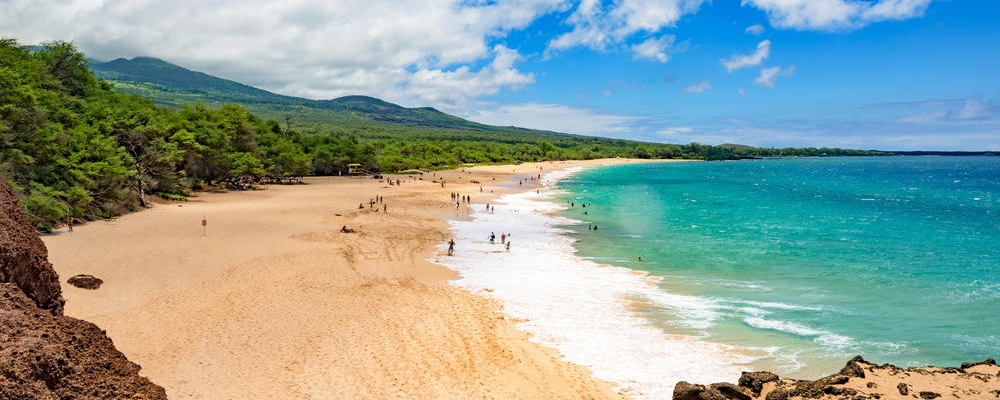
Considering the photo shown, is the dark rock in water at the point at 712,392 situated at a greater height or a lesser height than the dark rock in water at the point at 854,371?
lesser

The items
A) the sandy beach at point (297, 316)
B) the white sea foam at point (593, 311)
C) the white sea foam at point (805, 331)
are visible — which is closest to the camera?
the sandy beach at point (297, 316)

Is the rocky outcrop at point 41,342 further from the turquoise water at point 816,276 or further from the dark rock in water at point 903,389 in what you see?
the turquoise water at point 816,276

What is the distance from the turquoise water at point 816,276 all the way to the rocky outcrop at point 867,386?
5.54 metres

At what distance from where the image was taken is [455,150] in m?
153

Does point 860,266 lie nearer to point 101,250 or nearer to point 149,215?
point 101,250

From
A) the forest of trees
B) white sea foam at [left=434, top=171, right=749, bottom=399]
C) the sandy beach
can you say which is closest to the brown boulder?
the sandy beach

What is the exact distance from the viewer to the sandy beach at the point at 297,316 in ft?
51.9

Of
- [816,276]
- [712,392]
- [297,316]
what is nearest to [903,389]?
[712,392]

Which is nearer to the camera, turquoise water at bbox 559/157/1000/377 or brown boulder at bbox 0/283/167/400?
brown boulder at bbox 0/283/167/400

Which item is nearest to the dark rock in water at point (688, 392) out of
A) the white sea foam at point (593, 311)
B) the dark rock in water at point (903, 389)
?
the dark rock in water at point (903, 389)

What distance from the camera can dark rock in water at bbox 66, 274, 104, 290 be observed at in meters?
22.6

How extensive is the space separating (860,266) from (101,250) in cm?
4136

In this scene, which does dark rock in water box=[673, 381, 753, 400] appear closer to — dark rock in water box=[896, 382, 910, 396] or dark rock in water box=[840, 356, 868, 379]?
dark rock in water box=[840, 356, 868, 379]

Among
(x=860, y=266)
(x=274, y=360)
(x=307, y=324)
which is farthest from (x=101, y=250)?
(x=860, y=266)
